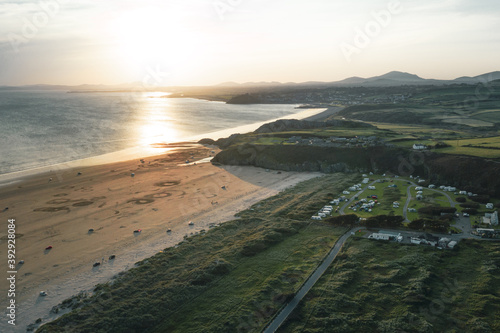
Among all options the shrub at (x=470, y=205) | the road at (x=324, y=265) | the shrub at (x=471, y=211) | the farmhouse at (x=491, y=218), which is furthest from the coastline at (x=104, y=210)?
the farmhouse at (x=491, y=218)

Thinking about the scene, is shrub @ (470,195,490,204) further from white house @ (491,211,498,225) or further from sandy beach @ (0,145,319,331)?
sandy beach @ (0,145,319,331)

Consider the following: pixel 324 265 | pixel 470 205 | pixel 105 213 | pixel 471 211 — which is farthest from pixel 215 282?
pixel 470 205

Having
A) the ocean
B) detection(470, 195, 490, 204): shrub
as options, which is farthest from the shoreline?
detection(470, 195, 490, 204): shrub

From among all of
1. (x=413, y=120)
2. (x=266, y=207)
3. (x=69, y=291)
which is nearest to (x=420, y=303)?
(x=266, y=207)

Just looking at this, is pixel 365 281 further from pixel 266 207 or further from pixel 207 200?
pixel 207 200

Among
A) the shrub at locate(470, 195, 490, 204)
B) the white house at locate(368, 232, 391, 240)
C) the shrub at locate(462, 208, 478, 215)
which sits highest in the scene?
the shrub at locate(470, 195, 490, 204)

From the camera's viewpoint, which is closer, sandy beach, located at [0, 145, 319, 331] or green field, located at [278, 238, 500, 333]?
green field, located at [278, 238, 500, 333]

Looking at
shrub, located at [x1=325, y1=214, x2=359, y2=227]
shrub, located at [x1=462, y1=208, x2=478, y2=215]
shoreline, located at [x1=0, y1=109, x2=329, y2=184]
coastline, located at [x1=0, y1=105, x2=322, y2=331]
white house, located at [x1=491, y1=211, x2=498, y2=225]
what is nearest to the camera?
coastline, located at [x1=0, y1=105, x2=322, y2=331]
